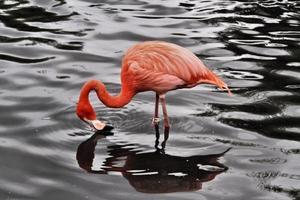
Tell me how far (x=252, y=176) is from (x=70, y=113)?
2537 mm

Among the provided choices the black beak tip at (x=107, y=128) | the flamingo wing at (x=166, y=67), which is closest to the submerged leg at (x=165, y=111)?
the flamingo wing at (x=166, y=67)

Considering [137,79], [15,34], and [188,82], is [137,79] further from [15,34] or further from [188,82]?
[15,34]

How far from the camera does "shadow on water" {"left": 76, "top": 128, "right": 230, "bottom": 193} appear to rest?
266 inches

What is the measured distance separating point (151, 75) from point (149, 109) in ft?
3.53

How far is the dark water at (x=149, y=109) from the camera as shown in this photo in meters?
6.81

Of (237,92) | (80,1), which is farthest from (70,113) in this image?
(80,1)

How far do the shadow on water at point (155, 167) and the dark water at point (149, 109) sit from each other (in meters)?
0.01

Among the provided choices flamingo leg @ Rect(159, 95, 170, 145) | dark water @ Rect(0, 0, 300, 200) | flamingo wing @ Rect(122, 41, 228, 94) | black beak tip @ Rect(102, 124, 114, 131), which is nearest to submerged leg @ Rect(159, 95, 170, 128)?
flamingo leg @ Rect(159, 95, 170, 145)

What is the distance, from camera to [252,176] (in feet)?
22.6

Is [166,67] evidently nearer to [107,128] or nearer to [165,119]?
[165,119]

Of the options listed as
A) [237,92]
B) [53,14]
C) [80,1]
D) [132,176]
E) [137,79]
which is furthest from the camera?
[80,1]

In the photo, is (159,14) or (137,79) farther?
(159,14)

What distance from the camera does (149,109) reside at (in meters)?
8.50

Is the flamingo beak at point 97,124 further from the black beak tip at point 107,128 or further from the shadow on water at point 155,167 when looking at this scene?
the shadow on water at point 155,167
